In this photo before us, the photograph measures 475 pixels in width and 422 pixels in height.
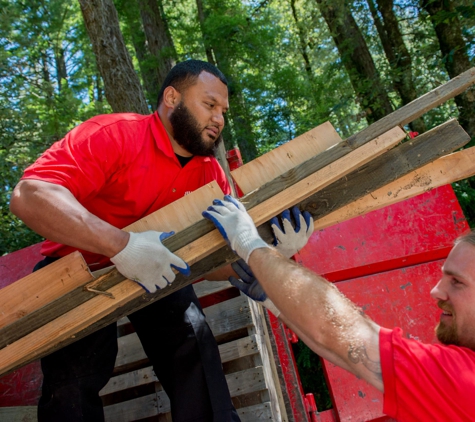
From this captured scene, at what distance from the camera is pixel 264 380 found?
8.94ft

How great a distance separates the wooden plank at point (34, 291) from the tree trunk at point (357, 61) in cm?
763

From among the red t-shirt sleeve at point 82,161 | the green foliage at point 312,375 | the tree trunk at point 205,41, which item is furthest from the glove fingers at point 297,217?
the tree trunk at point 205,41

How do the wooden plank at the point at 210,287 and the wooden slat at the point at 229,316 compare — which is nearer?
the wooden slat at the point at 229,316

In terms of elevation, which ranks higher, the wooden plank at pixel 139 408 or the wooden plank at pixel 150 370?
the wooden plank at pixel 150 370

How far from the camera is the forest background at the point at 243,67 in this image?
271 inches

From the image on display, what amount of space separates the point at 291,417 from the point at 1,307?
190cm

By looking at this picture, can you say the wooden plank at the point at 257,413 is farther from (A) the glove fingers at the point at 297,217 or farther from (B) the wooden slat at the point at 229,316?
(A) the glove fingers at the point at 297,217

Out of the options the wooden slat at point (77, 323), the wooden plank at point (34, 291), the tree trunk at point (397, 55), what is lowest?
the wooden slat at point (77, 323)

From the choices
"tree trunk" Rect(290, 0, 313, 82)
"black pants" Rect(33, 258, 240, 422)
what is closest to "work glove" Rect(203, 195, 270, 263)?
"black pants" Rect(33, 258, 240, 422)

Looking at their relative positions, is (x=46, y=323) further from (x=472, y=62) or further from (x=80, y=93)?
(x=80, y=93)

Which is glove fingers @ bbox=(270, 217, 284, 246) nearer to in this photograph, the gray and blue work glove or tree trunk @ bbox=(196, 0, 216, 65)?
the gray and blue work glove

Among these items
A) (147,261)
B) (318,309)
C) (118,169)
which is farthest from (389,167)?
(118,169)

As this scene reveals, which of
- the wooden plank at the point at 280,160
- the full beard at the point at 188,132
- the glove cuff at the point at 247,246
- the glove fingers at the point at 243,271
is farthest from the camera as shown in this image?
the full beard at the point at 188,132

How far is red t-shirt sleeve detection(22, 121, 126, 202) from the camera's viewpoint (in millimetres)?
2045
